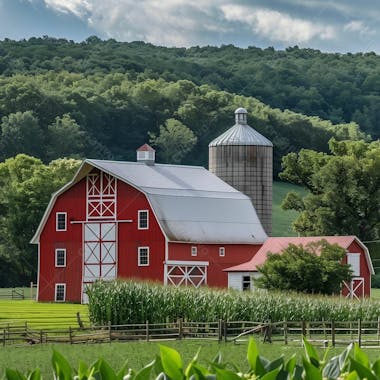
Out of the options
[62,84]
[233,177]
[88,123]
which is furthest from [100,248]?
[62,84]

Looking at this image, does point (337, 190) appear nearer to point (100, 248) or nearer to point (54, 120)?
point (100, 248)

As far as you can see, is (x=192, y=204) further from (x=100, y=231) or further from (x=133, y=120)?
(x=133, y=120)

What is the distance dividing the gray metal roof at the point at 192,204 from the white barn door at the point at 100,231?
3.36ft

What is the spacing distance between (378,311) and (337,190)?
22956 millimetres

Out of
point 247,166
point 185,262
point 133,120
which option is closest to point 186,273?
point 185,262

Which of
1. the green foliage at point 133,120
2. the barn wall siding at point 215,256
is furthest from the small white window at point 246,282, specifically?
the green foliage at point 133,120

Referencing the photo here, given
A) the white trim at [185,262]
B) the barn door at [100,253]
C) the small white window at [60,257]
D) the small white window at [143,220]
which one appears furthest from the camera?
the small white window at [60,257]

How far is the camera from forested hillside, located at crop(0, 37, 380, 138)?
15525 cm

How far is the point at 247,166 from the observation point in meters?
68.3

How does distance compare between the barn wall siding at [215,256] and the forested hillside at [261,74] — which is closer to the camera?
the barn wall siding at [215,256]

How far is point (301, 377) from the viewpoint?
5957 millimetres

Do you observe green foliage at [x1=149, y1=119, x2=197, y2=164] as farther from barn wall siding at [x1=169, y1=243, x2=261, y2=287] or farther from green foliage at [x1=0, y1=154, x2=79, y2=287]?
barn wall siding at [x1=169, y1=243, x2=261, y2=287]

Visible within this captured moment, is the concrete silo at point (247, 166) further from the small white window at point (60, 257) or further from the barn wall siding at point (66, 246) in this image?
the small white window at point (60, 257)

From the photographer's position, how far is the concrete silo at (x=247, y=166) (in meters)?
68.1
